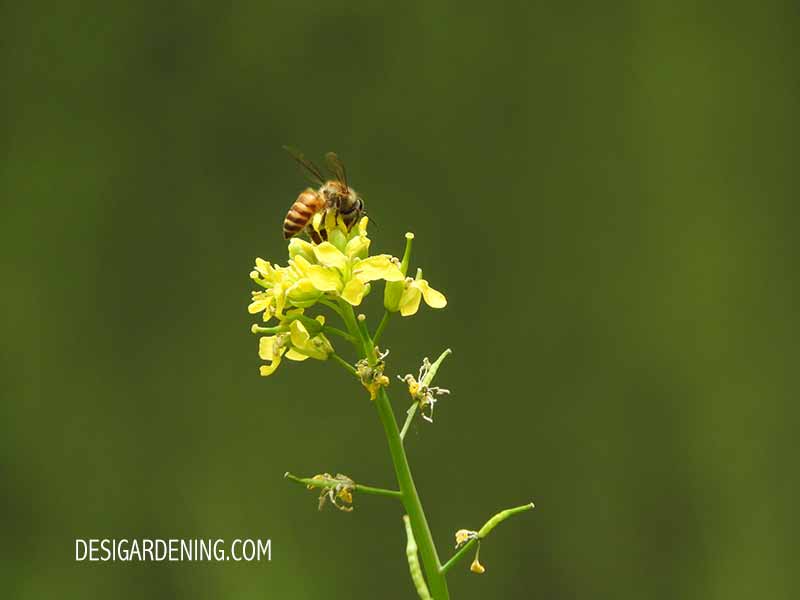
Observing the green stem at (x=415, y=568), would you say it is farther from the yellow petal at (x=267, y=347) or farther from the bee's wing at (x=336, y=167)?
the bee's wing at (x=336, y=167)

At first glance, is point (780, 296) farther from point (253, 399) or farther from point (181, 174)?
point (181, 174)

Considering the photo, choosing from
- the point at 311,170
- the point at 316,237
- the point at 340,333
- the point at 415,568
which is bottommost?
the point at 415,568

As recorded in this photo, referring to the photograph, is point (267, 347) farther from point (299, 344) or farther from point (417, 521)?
point (417, 521)

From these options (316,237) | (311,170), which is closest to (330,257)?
(316,237)

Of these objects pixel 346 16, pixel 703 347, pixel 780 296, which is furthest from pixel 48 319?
pixel 780 296

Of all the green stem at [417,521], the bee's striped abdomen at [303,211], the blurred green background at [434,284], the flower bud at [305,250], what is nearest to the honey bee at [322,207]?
the bee's striped abdomen at [303,211]

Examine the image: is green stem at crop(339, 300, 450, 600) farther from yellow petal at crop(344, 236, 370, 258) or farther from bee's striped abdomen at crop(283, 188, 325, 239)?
bee's striped abdomen at crop(283, 188, 325, 239)
